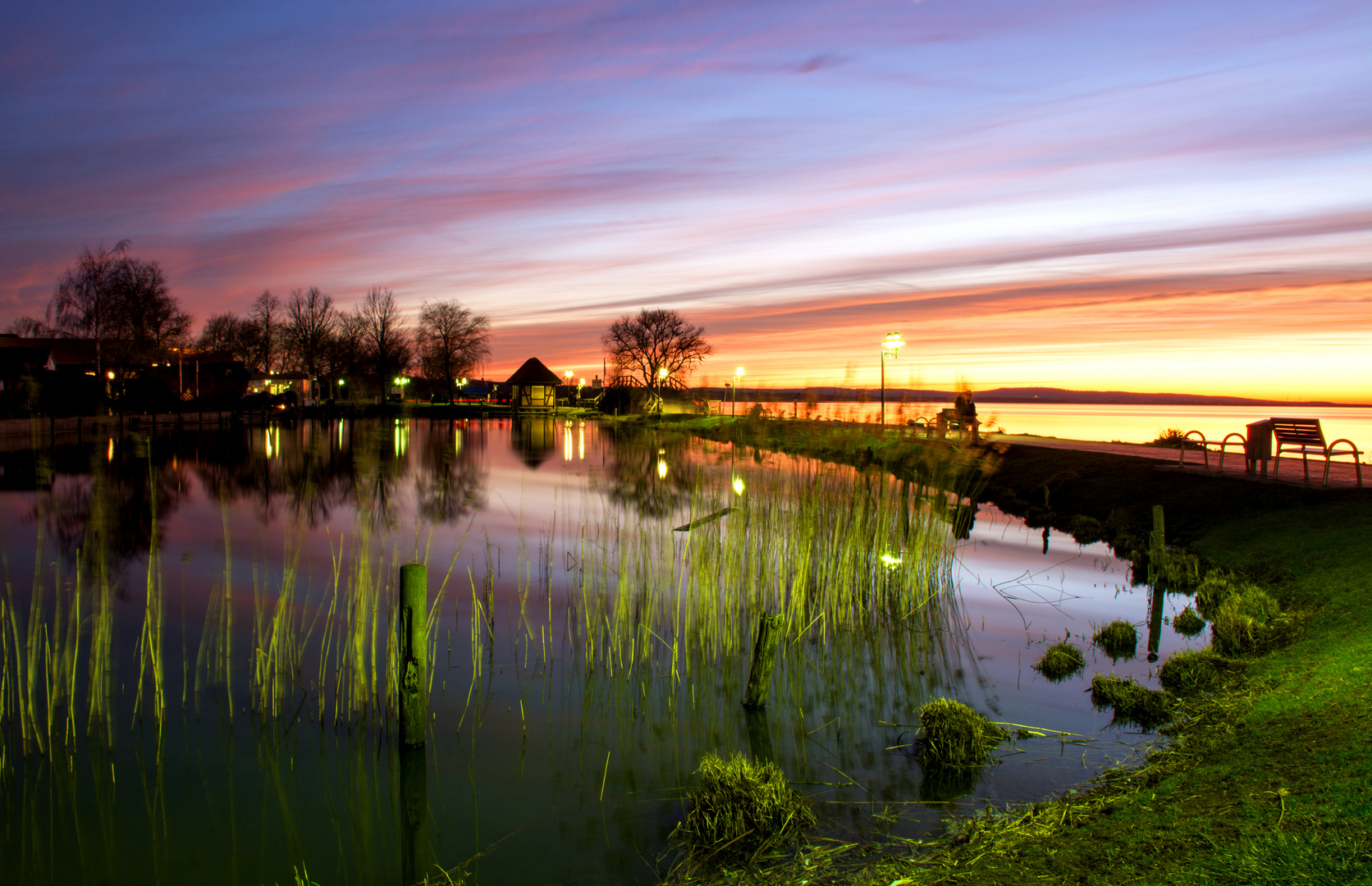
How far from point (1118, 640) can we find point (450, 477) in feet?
68.0

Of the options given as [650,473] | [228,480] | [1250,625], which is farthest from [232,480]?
[1250,625]

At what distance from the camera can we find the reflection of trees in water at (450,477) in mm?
19203

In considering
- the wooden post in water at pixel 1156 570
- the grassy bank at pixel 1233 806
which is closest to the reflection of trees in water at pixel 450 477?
the wooden post in water at pixel 1156 570

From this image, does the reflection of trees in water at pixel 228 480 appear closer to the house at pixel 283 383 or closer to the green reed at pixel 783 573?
the green reed at pixel 783 573

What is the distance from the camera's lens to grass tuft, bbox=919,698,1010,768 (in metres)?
5.70

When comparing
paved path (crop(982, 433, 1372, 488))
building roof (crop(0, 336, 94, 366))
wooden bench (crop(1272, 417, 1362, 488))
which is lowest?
paved path (crop(982, 433, 1372, 488))

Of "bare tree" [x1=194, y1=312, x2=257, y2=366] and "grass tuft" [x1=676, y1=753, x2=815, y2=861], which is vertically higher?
"bare tree" [x1=194, y1=312, x2=257, y2=366]

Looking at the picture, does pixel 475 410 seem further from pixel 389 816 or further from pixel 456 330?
pixel 389 816

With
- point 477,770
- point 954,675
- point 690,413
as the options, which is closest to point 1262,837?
point 954,675

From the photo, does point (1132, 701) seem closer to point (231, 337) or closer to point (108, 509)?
point (108, 509)

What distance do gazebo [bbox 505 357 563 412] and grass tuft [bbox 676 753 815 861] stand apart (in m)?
70.5

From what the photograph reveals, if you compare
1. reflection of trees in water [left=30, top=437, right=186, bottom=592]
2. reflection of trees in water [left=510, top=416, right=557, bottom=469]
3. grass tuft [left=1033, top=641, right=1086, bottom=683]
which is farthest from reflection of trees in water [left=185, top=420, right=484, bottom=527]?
grass tuft [left=1033, top=641, right=1086, bottom=683]

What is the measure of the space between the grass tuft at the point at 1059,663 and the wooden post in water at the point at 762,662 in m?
2.94

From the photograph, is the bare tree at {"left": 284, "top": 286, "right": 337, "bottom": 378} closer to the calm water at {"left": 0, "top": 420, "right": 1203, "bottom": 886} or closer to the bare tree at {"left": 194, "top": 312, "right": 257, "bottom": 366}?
the bare tree at {"left": 194, "top": 312, "right": 257, "bottom": 366}
